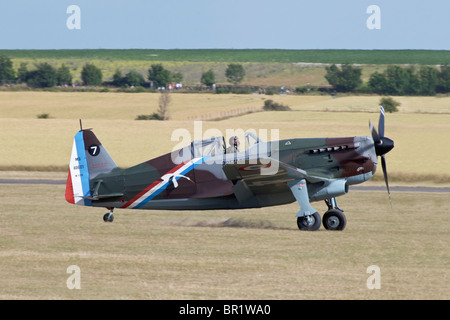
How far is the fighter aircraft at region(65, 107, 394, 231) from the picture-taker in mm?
17281

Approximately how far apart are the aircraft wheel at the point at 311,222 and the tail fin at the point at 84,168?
195 inches

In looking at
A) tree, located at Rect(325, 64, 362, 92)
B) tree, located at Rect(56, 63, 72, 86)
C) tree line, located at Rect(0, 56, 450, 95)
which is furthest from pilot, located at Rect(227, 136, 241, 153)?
tree, located at Rect(56, 63, 72, 86)

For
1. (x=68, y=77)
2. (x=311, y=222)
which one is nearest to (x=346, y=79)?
(x=68, y=77)

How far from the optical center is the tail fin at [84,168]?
18984mm

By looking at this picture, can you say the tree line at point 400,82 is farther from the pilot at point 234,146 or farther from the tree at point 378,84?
the pilot at point 234,146

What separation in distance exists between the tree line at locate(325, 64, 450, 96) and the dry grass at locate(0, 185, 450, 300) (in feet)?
252

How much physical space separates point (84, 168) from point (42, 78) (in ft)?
335

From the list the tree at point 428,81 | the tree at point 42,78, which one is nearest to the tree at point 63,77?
the tree at point 42,78

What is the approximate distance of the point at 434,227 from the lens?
60.7 feet

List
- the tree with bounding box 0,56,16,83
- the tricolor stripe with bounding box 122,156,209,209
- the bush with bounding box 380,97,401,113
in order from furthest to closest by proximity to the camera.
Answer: the tree with bounding box 0,56,16,83
the bush with bounding box 380,97,401,113
the tricolor stripe with bounding box 122,156,209,209

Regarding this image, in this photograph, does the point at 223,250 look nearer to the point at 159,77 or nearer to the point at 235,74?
the point at 159,77

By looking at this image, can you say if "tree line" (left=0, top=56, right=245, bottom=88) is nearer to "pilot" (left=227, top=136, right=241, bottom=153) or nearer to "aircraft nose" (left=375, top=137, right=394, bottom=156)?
"pilot" (left=227, top=136, right=241, bottom=153)

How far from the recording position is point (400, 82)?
327ft

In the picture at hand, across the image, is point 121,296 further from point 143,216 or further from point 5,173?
point 5,173
